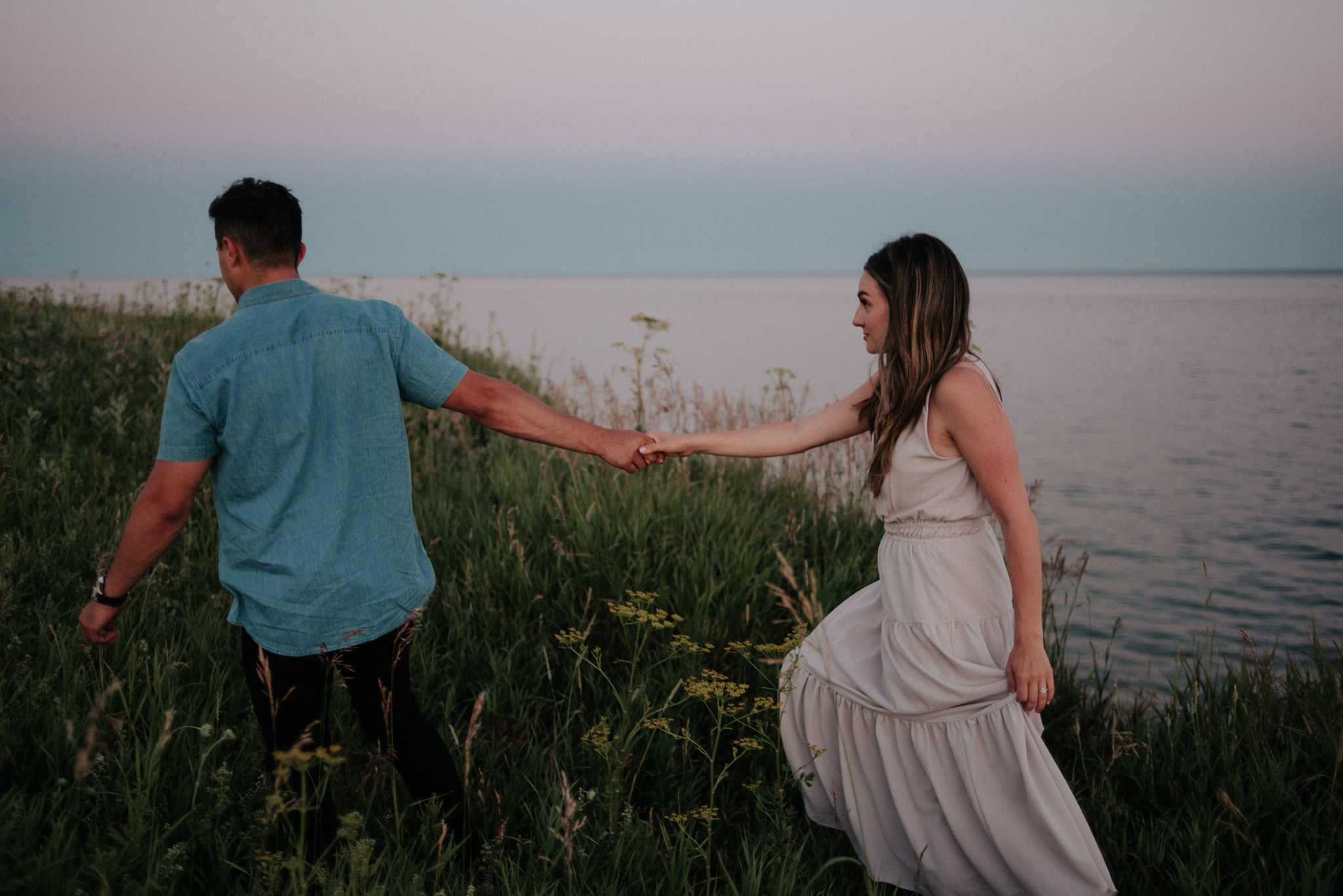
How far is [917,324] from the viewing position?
2.57 meters

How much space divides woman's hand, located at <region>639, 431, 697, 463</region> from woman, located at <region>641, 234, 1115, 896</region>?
0.87 meters

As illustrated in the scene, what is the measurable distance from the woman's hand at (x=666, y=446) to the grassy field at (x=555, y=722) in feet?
1.92

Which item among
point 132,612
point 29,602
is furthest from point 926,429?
point 29,602

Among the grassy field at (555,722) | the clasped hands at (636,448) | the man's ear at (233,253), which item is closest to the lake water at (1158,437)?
the grassy field at (555,722)

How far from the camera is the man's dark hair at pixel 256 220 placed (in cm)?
216

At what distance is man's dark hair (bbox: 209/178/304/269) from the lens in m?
2.16

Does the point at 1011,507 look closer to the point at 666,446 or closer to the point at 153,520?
the point at 666,446

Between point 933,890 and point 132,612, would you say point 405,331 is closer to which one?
point 132,612

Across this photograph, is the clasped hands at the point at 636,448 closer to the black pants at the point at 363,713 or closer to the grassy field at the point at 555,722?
the grassy field at the point at 555,722

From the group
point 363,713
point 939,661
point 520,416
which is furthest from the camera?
point 520,416

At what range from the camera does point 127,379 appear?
6.08 m

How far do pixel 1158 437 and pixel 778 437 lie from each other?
10289 millimetres

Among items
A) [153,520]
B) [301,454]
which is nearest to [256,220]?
[301,454]

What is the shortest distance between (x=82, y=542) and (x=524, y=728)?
8.03 ft
